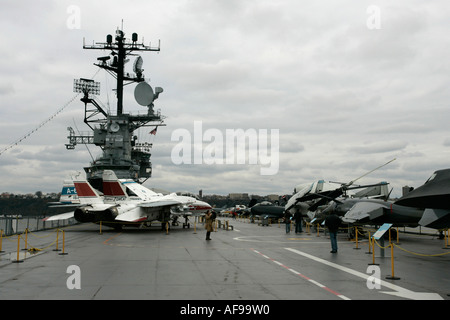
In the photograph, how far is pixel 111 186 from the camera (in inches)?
1151

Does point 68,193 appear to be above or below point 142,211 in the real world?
above

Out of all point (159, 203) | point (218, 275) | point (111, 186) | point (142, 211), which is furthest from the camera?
point (111, 186)

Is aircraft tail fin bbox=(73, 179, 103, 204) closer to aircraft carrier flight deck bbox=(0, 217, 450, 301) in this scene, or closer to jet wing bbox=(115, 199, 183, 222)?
jet wing bbox=(115, 199, 183, 222)

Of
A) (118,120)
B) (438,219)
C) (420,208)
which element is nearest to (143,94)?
(118,120)

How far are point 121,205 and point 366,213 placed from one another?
17265 mm

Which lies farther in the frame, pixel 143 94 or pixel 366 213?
pixel 143 94

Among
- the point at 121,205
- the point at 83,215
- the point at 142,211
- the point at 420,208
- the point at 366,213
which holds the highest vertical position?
the point at 420,208

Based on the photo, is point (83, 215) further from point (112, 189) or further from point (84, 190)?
point (112, 189)

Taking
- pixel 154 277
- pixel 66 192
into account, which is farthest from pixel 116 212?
pixel 154 277

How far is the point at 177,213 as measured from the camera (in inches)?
1195

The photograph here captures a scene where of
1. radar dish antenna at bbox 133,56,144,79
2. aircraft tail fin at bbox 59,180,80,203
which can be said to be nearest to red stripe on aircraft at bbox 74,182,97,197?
aircraft tail fin at bbox 59,180,80,203

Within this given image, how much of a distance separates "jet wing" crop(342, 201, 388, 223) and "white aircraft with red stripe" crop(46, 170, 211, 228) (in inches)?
522

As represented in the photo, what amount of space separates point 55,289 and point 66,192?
29.4 meters
